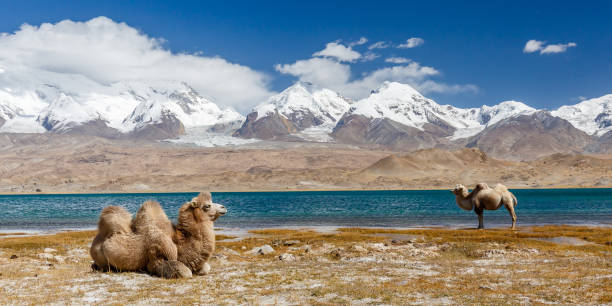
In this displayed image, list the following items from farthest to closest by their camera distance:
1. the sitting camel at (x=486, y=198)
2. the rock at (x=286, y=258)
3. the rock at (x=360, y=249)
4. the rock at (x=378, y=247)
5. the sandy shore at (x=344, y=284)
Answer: the sitting camel at (x=486, y=198), the rock at (x=378, y=247), the rock at (x=360, y=249), the rock at (x=286, y=258), the sandy shore at (x=344, y=284)

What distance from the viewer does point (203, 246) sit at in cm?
1536

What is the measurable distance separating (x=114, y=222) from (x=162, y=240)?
1.84 m

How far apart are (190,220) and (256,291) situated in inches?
136

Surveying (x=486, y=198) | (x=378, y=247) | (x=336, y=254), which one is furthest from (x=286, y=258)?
(x=486, y=198)

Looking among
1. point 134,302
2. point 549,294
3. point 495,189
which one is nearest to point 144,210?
point 134,302

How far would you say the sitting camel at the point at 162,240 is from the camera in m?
15.1

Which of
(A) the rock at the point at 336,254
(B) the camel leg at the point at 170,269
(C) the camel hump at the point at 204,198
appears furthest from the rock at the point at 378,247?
(B) the camel leg at the point at 170,269

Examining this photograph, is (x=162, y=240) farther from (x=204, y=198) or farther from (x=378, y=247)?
(x=378, y=247)

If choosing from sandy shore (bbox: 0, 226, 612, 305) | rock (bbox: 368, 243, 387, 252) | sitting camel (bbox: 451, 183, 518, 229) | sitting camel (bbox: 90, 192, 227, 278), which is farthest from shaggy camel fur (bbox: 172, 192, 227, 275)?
sitting camel (bbox: 451, 183, 518, 229)

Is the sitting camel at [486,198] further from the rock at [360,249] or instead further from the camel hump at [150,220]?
the camel hump at [150,220]

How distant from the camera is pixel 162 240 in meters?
15.0

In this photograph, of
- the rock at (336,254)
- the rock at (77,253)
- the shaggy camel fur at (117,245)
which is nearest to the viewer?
the shaggy camel fur at (117,245)

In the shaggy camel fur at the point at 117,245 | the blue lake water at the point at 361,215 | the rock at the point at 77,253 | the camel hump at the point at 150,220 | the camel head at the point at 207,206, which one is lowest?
the blue lake water at the point at 361,215

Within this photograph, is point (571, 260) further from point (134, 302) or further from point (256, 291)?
point (134, 302)
